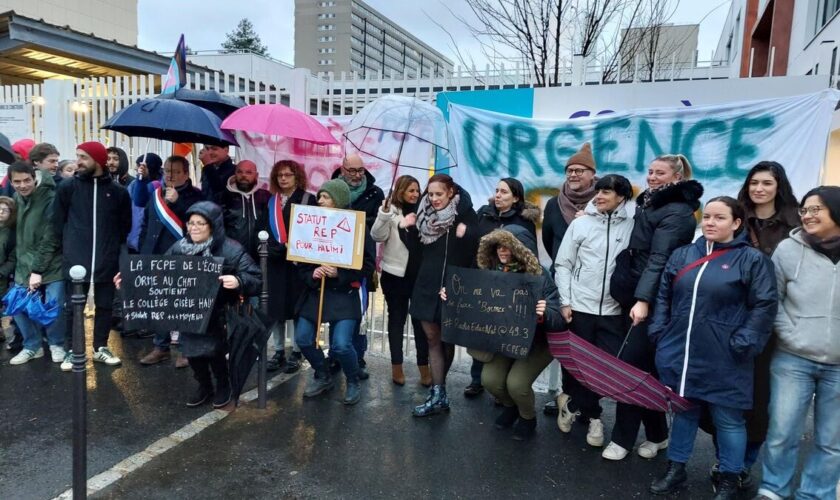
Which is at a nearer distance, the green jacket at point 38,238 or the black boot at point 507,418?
the black boot at point 507,418

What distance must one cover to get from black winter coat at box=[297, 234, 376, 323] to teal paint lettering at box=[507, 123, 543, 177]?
1.74 meters

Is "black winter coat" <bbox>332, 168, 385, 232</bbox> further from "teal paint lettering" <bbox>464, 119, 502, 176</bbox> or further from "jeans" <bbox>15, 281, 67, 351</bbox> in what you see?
"jeans" <bbox>15, 281, 67, 351</bbox>

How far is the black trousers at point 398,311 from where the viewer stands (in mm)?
4816

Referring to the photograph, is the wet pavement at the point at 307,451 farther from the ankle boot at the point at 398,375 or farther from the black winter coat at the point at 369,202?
the black winter coat at the point at 369,202

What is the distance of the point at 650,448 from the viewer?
3.93 m

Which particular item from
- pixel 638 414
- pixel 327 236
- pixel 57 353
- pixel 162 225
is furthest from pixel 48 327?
pixel 638 414

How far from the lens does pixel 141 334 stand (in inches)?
249

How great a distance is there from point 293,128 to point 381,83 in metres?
1.79

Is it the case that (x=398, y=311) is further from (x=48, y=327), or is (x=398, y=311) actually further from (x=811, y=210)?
(x=48, y=327)

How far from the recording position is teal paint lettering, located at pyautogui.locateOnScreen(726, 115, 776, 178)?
15.4 ft

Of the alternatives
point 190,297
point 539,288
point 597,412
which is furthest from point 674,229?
point 190,297

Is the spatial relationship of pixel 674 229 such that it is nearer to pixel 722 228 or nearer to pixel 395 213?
pixel 722 228

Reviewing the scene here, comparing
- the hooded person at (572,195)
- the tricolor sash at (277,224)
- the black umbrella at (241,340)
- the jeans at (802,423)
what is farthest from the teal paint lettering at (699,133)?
the black umbrella at (241,340)

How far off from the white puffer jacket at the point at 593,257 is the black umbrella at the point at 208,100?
4.13 metres
